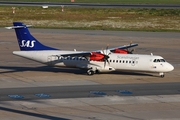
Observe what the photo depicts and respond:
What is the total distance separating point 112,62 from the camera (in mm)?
43594

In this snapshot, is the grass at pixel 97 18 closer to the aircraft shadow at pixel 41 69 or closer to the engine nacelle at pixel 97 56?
the aircraft shadow at pixel 41 69

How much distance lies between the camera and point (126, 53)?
46.5 metres

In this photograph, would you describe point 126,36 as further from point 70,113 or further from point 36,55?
point 70,113

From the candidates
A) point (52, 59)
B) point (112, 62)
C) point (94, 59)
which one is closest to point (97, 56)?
point (94, 59)

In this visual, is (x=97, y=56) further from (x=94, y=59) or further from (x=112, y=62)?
(x=112, y=62)

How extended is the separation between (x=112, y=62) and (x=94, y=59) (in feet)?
5.18

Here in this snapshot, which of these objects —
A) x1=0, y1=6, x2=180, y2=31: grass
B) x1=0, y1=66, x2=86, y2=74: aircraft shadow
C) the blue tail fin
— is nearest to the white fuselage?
the blue tail fin

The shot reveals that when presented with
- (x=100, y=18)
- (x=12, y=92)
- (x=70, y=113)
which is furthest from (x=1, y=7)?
(x=70, y=113)

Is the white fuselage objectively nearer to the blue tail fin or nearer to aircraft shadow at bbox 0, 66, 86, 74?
the blue tail fin

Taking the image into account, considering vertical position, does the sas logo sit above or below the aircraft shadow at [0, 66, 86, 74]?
above

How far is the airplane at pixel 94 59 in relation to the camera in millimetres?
42750

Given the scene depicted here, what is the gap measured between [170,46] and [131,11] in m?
40.2

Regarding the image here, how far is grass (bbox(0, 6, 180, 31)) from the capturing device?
85875mm

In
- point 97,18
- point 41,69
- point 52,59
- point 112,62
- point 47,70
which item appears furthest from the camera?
point 97,18
